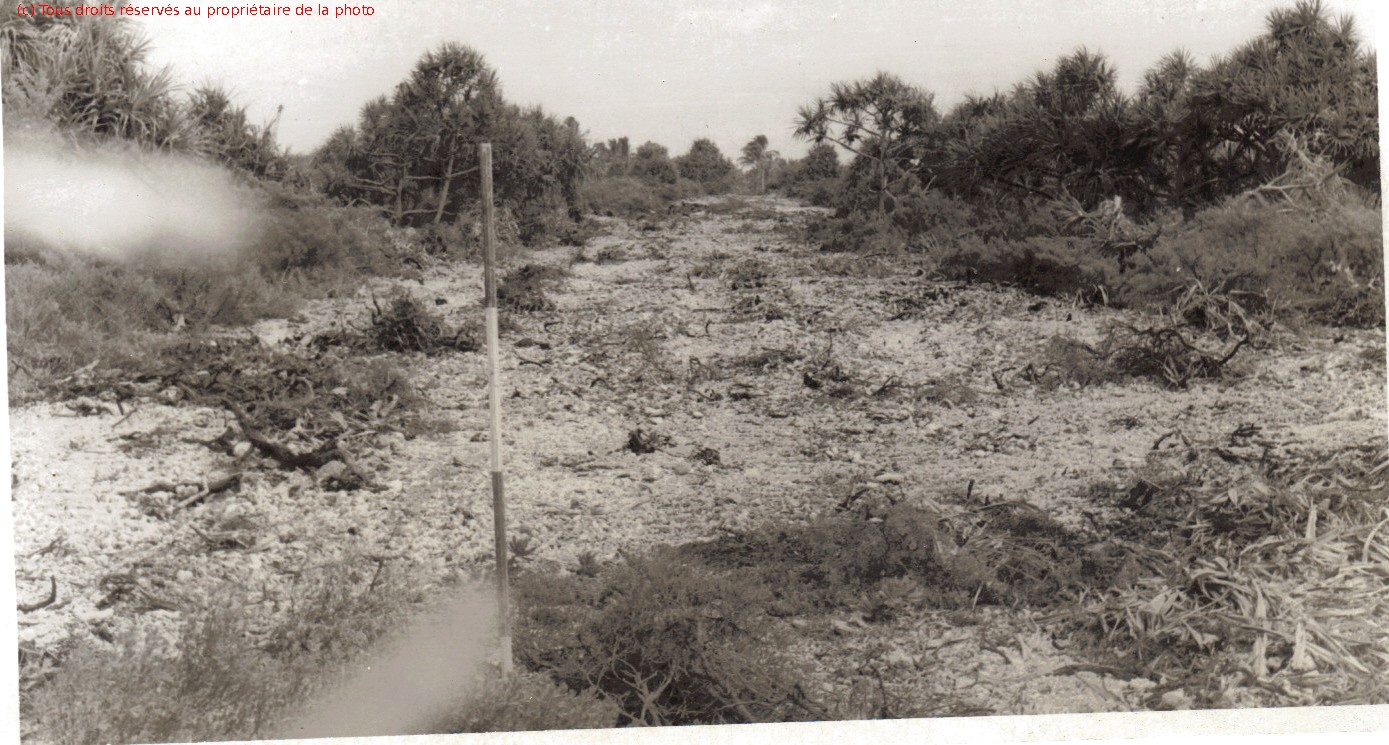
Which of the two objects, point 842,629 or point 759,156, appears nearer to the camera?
point 842,629

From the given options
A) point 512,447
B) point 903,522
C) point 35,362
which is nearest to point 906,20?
point 903,522

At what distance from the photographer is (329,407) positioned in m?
4.66

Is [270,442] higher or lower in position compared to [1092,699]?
higher

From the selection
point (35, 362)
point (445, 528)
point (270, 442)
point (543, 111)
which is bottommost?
point (445, 528)

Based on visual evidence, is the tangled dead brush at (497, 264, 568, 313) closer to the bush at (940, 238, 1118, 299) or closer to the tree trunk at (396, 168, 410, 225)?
the tree trunk at (396, 168, 410, 225)

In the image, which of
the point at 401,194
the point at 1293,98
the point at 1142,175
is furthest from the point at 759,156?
the point at 1293,98

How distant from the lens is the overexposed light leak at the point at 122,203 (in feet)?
14.7

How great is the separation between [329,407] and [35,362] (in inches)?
45.7

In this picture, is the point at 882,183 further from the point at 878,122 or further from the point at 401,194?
the point at 401,194

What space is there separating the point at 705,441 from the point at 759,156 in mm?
1271

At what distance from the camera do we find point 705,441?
15.1 feet

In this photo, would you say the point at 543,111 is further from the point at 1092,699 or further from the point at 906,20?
the point at 1092,699

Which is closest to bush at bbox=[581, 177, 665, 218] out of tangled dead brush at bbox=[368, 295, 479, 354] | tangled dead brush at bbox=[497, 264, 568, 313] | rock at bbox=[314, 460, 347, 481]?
tangled dead brush at bbox=[497, 264, 568, 313]

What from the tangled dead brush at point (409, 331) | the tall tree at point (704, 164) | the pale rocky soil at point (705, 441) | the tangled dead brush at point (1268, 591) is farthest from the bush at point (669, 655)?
the tall tree at point (704, 164)
